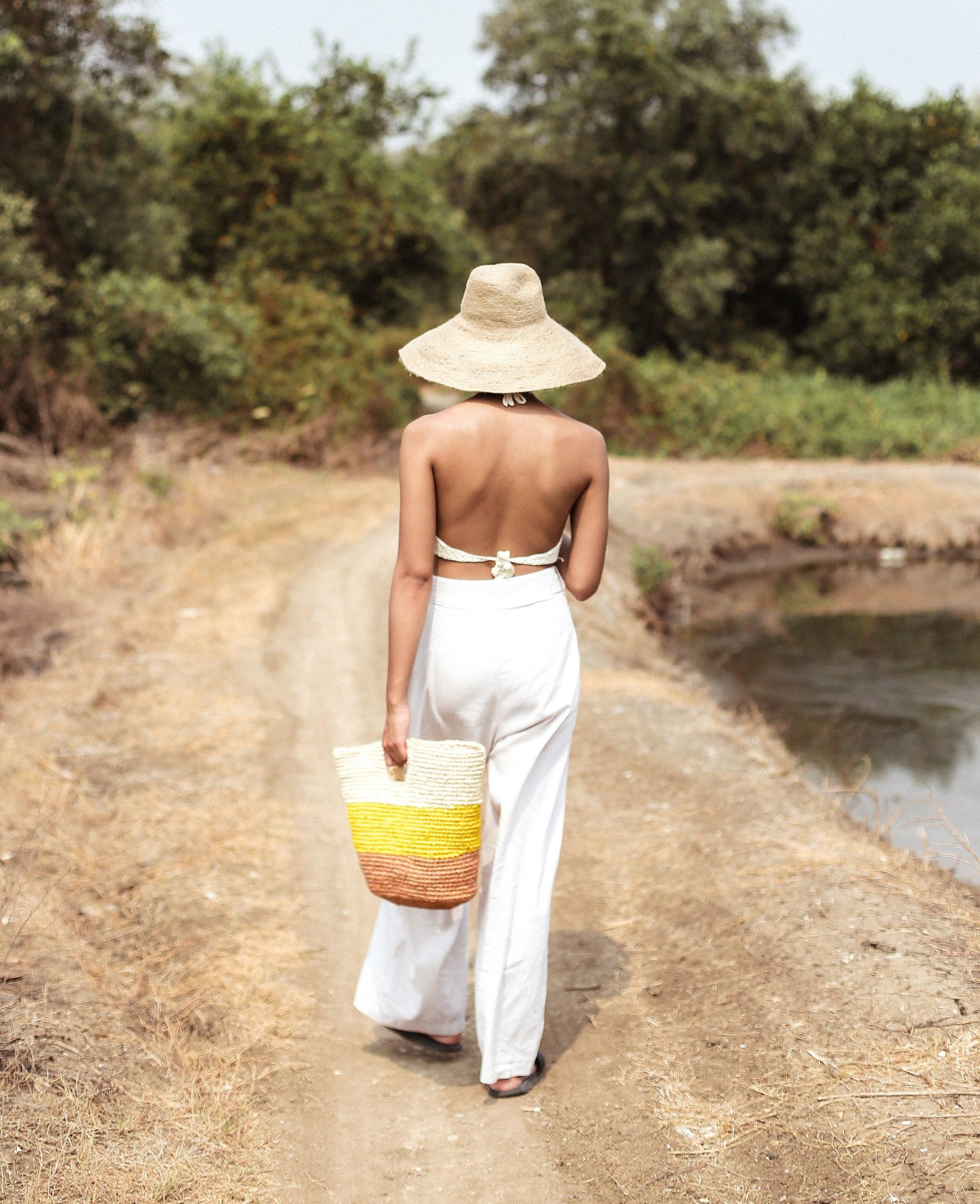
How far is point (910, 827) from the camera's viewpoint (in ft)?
22.8

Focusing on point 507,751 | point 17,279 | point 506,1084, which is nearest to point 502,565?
point 507,751

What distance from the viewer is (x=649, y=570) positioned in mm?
13016

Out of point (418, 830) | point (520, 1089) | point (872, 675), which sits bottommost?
point (872, 675)

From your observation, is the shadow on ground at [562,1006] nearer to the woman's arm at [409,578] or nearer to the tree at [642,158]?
the woman's arm at [409,578]

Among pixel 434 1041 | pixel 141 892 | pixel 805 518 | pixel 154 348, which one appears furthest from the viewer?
Answer: pixel 805 518

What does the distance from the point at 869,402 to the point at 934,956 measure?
17.4 metres

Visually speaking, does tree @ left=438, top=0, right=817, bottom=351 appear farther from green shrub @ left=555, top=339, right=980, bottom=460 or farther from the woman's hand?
the woman's hand

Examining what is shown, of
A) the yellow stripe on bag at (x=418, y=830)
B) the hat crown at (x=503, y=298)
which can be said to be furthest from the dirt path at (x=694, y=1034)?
the hat crown at (x=503, y=298)

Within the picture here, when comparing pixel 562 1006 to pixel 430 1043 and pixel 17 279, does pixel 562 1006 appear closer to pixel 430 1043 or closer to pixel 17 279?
pixel 430 1043

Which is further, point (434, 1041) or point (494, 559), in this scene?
point (434, 1041)

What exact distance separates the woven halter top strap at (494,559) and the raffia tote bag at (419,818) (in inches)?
17.8

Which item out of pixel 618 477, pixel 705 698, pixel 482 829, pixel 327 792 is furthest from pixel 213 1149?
pixel 618 477

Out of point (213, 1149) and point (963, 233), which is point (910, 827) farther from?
point (963, 233)

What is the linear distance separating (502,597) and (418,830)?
64 centimetres
